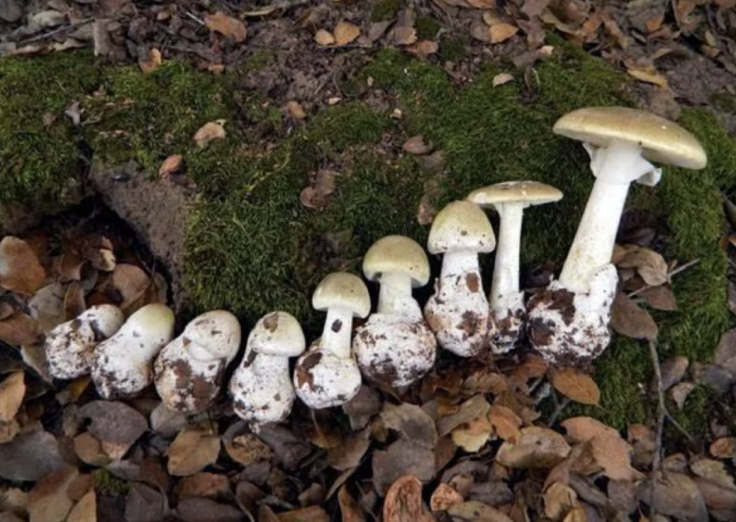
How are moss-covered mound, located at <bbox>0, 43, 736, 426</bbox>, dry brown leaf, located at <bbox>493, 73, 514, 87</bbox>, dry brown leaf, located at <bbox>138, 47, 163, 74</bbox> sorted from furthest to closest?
dry brown leaf, located at <bbox>138, 47, 163, 74</bbox> < dry brown leaf, located at <bbox>493, 73, 514, 87</bbox> < moss-covered mound, located at <bbox>0, 43, 736, 426</bbox>

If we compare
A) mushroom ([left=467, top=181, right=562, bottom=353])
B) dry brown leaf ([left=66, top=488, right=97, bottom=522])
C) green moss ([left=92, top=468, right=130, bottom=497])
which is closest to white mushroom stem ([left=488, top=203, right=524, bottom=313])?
mushroom ([left=467, top=181, right=562, bottom=353])

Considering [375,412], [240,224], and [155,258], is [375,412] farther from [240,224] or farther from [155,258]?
[155,258]

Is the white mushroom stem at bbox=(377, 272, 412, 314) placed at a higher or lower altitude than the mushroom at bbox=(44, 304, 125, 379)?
higher

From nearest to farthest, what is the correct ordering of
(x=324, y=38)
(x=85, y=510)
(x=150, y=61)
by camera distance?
(x=85, y=510), (x=150, y=61), (x=324, y=38)

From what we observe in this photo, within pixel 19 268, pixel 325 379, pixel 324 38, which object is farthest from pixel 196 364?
pixel 324 38

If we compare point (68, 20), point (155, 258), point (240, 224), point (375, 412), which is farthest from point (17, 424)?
point (68, 20)

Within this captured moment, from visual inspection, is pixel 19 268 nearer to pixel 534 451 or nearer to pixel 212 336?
pixel 212 336

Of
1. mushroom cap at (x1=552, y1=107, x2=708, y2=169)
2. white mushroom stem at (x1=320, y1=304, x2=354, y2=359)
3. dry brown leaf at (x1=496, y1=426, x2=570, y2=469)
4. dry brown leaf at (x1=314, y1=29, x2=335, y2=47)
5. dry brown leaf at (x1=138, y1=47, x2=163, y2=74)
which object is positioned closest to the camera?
mushroom cap at (x1=552, y1=107, x2=708, y2=169)

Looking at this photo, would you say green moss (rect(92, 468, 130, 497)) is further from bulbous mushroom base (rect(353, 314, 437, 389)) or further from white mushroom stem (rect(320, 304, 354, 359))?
bulbous mushroom base (rect(353, 314, 437, 389))
